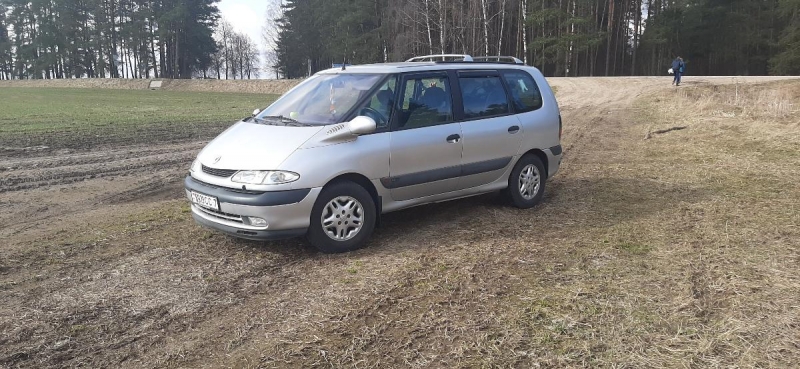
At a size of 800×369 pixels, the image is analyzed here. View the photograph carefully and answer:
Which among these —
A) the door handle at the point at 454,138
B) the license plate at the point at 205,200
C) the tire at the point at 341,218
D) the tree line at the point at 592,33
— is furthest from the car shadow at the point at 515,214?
the tree line at the point at 592,33

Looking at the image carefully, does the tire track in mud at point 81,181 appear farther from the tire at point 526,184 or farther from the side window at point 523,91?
the side window at point 523,91

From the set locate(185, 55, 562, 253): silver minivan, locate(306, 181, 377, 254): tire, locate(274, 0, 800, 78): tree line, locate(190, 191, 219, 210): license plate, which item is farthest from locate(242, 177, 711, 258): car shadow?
locate(274, 0, 800, 78): tree line

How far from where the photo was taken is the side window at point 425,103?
19.1 ft

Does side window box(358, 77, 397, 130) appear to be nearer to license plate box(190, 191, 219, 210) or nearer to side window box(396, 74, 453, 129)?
side window box(396, 74, 453, 129)

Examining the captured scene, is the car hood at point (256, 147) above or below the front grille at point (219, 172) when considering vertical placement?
above

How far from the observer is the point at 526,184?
7023 millimetres

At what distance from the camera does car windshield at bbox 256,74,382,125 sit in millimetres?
5672

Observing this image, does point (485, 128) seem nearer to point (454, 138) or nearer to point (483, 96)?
point (483, 96)

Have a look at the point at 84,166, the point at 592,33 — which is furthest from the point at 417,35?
the point at 84,166

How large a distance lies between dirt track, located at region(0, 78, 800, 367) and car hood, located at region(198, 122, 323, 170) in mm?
866

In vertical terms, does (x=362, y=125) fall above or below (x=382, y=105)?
below

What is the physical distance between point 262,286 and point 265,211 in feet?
2.24

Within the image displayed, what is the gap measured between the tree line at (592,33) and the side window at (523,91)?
36.1 meters

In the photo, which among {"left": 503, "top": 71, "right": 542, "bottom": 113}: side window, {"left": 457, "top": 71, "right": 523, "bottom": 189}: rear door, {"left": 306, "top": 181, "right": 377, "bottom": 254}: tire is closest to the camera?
{"left": 306, "top": 181, "right": 377, "bottom": 254}: tire
